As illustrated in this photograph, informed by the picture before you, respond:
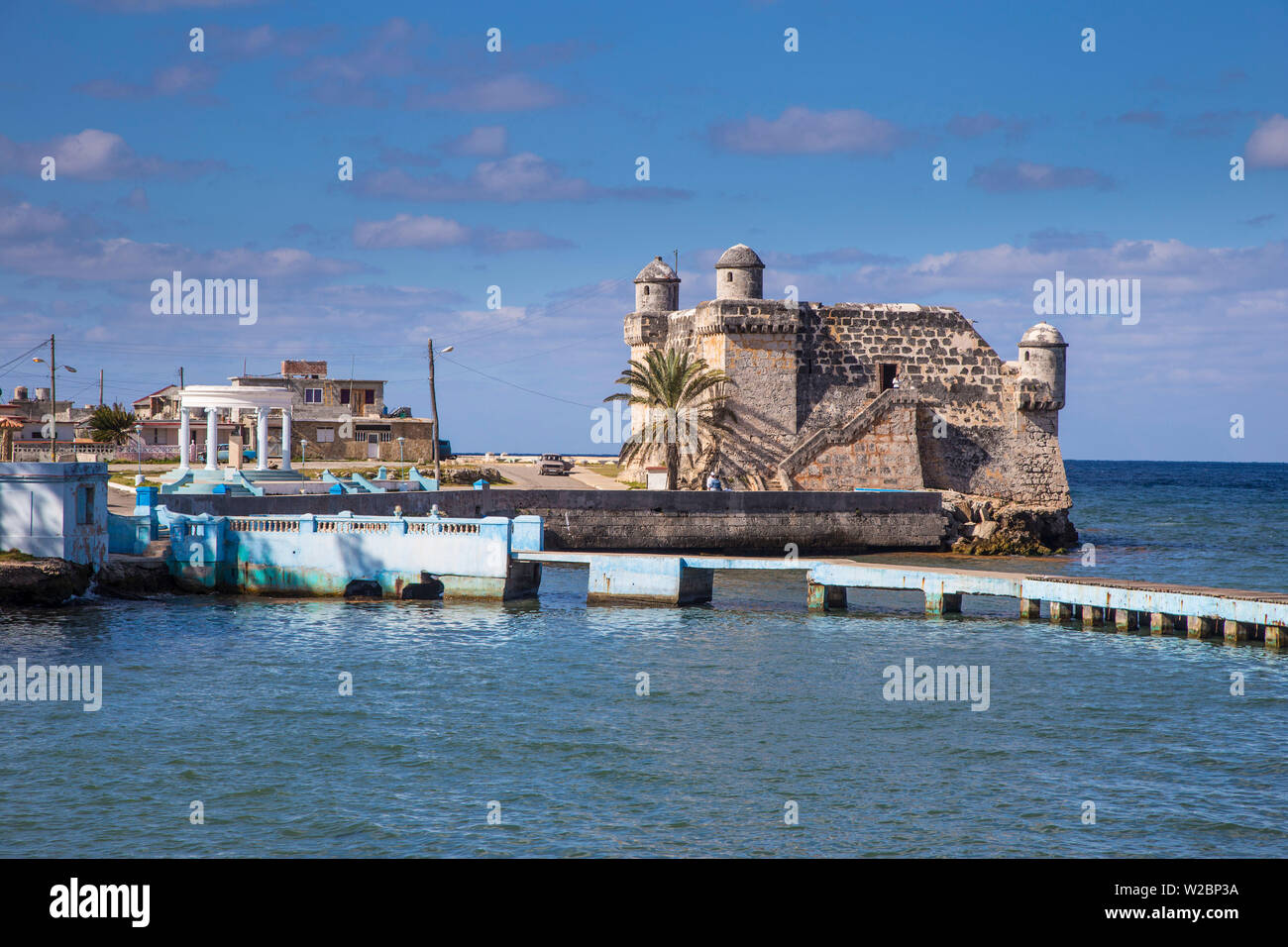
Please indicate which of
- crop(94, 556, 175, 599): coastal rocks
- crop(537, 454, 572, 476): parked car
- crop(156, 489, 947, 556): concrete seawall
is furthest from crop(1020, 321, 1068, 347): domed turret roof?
crop(94, 556, 175, 599): coastal rocks

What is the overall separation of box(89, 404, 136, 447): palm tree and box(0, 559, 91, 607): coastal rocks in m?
34.7

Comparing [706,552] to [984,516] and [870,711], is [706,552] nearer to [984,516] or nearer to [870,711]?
[984,516]

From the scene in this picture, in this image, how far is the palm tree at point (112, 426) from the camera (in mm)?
56844

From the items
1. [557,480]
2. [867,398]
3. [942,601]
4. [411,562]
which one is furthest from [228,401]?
[942,601]

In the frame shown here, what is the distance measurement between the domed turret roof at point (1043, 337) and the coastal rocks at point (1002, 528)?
6.34m

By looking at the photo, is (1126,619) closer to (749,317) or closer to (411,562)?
(411,562)

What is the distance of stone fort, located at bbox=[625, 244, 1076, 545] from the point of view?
43438 mm

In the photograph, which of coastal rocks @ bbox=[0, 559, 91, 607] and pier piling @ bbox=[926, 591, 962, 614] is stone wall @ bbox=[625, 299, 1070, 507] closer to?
pier piling @ bbox=[926, 591, 962, 614]

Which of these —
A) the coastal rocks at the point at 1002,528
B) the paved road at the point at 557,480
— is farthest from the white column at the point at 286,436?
the coastal rocks at the point at 1002,528

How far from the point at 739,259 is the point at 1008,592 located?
2134 centimetres

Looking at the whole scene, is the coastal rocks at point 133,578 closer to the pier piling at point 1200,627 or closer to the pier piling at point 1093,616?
the pier piling at point 1093,616

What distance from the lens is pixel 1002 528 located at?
4222 centimetres
